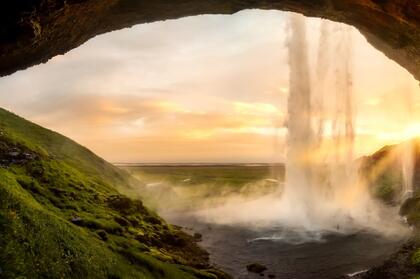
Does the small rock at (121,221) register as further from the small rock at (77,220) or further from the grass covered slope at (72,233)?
the small rock at (77,220)

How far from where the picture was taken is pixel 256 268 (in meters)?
65.0

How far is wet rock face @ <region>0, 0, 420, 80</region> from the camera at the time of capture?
20.7 m

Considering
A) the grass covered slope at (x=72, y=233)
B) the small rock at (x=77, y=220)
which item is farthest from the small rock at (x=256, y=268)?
the small rock at (x=77, y=220)

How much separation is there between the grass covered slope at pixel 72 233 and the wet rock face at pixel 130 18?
66.4ft

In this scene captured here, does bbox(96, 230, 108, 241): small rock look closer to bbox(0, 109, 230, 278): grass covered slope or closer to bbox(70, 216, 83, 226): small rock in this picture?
bbox(0, 109, 230, 278): grass covered slope

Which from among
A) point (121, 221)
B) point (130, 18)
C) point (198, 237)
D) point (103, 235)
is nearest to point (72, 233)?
point (103, 235)

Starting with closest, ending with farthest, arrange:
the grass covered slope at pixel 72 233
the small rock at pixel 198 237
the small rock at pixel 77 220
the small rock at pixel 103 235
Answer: the grass covered slope at pixel 72 233, the small rock at pixel 103 235, the small rock at pixel 77 220, the small rock at pixel 198 237

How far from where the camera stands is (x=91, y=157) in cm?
17775

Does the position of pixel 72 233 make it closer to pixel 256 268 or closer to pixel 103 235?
pixel 103 235

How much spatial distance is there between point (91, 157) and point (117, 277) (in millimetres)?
138981

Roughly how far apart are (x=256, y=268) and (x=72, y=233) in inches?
1224

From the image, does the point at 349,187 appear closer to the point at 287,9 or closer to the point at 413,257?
the point at 413,257

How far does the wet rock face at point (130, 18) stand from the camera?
67.8 ft

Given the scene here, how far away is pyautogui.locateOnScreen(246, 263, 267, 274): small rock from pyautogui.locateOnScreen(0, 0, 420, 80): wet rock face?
43.3 metres
